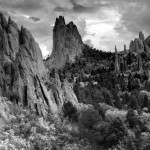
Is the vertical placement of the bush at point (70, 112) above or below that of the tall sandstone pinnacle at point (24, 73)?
below

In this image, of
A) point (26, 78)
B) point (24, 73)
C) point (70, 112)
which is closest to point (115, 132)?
point (70, 112)

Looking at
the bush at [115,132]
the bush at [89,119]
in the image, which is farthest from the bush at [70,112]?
the bush at [115,132]

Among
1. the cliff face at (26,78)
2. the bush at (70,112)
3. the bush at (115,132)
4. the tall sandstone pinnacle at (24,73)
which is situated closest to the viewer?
the bush at (115,132)

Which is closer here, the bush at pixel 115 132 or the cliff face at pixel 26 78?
the bush at pixel 115 132

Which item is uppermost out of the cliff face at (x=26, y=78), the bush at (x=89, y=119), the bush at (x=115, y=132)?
the cliff face at (x=26, y=78)

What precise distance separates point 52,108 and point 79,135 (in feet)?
37.7

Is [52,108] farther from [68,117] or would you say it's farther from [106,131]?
[106,131]

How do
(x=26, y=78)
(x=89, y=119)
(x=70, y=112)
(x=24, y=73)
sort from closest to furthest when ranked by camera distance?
(x=26, y=78) < (x=24, y=73) < (x=89, y=119) < (x=70, y=112)

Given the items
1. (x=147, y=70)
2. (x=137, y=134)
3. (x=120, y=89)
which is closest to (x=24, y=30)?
(x=137, y=134)

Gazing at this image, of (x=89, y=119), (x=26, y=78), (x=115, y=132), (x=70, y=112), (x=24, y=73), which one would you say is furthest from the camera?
(x=70, y=112)

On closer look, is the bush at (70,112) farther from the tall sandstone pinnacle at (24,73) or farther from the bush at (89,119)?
the tall sandstone pinnacle at (24,73)

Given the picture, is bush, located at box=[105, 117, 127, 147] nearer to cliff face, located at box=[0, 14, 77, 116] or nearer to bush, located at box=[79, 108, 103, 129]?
bush, located at box=[79, 108, 103, 129]

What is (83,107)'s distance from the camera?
9481 centimetres

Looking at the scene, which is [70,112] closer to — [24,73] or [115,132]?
[115,132]
